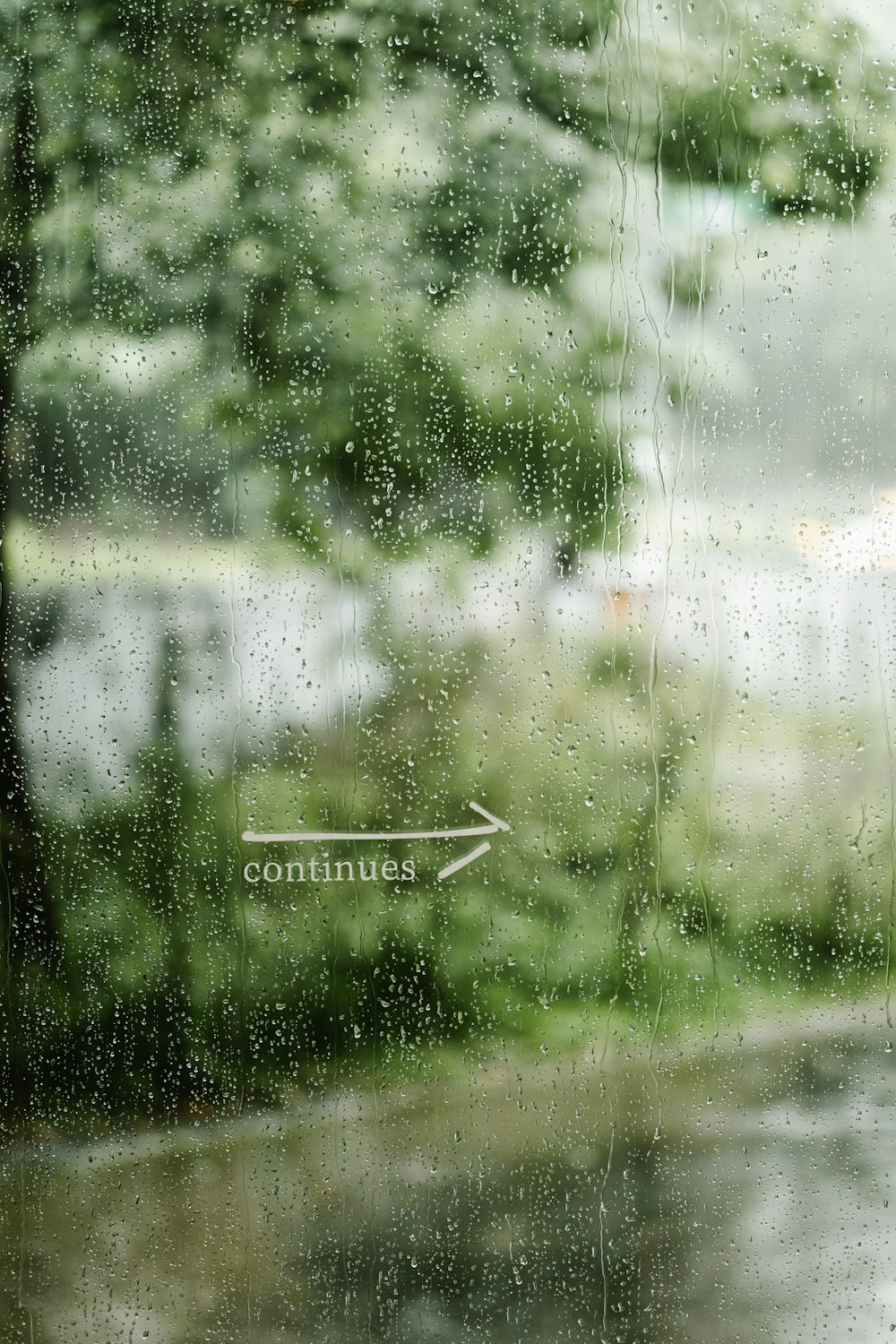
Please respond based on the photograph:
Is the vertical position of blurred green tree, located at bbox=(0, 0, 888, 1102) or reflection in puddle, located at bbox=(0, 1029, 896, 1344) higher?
blurred green tree, located at bbox=(0, 0, 888, 1102)

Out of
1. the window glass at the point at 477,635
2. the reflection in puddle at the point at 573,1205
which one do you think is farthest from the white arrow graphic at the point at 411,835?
the reflection in puddle at the point at 573,1205

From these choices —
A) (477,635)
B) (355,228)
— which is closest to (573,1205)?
(477,635)

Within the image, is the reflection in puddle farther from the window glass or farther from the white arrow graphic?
the white arrow graphic

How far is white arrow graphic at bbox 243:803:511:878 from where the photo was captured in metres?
1.32

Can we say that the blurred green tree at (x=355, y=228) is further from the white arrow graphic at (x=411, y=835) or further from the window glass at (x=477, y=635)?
the white arrow graphic at (x=411, y=835)

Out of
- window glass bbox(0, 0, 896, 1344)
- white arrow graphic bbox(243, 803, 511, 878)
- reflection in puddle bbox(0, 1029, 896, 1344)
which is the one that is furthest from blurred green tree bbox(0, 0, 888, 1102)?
reflection in puddle bbox(0, 1029, 896, 1344)

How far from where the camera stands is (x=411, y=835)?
1.32 metres

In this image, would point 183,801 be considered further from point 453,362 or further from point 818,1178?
point 818,1178

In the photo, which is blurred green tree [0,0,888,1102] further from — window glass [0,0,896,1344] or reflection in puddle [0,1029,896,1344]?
reflection in puddle [0,1029,896,1344]

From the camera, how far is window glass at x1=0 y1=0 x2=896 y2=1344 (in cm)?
130

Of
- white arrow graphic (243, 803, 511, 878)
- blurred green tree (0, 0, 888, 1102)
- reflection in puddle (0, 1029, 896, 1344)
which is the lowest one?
reflection in puddle (0, 1029, 896, 1344)

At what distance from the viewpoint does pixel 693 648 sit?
1.30 metres

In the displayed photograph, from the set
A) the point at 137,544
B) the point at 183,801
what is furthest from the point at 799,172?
the point at 183,801

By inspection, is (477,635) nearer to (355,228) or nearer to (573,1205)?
(355,228)
